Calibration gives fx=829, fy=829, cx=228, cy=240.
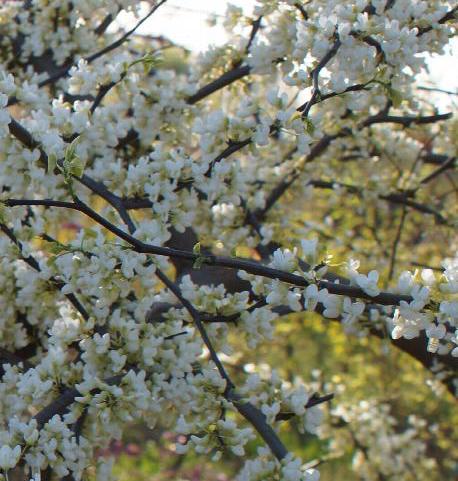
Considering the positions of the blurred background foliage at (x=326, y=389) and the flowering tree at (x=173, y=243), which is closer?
the flowering tree at (x=173, y=243)

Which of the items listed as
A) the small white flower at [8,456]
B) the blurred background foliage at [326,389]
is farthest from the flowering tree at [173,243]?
the blurred background foliage at [326,389]

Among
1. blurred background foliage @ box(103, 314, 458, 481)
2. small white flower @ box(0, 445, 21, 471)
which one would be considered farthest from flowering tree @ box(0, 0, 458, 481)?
blurred background foliage @ box(103, 314, 458, 481)

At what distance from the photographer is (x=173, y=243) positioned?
3559 millimetres

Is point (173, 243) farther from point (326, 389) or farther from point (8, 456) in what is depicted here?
point (326, 389)

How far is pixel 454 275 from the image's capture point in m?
1.90

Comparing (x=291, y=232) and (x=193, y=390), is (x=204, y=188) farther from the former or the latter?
(x=291, y=232)

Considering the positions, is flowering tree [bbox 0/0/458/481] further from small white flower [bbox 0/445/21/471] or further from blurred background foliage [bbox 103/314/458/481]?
blurred background foliage [bbox 103/314/458/481]

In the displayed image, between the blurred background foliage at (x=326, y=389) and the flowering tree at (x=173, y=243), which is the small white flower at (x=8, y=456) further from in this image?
the blurred background foliage at (x=326, y=389)

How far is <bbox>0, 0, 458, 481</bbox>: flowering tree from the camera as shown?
7.05ft

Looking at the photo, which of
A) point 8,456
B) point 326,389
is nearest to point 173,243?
point 8,456

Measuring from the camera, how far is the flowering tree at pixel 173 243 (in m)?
2.15

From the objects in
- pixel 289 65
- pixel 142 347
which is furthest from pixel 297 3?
pixel 142 347

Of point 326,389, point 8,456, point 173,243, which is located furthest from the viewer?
point 326,389

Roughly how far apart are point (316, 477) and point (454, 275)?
72cm
